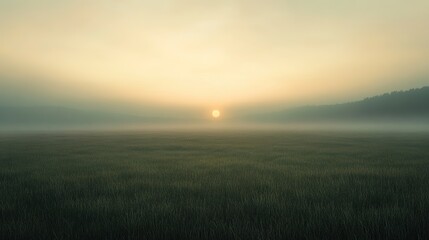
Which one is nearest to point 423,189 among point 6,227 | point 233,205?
point 233,205

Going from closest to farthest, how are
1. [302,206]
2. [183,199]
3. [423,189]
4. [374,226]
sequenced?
1. [374,226]
2. [302,206]
3. [183,199]
4. [423,189]

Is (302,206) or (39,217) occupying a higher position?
(39,217)

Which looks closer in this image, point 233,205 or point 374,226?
point 374,226

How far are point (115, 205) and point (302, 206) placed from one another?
5004 mm

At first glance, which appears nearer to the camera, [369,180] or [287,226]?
[287,226]

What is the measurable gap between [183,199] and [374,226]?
17.2ft

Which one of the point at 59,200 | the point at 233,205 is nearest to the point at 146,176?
the point at 59,200

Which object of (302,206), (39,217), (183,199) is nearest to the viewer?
(39,217)

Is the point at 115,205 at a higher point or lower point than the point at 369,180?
higher

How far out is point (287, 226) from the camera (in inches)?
256

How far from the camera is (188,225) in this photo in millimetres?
6844

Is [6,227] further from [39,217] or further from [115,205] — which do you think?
[115,205]

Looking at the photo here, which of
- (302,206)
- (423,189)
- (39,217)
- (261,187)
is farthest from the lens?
(261,187)

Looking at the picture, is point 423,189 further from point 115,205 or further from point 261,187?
point 115,205
